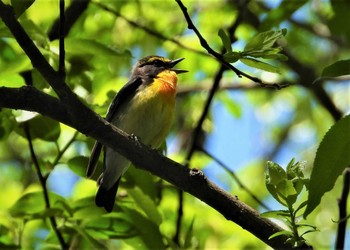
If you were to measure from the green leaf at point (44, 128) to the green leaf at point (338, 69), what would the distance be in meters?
1.68

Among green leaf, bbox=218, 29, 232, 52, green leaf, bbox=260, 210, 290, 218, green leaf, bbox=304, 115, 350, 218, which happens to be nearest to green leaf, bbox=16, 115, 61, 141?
green leaf, bbox=218, 29, 232, 52

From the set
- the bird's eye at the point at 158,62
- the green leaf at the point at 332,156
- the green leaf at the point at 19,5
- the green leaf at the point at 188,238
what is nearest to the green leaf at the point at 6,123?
the green leaf at the point at 19,5

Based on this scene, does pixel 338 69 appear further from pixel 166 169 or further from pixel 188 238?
pixel 188 238

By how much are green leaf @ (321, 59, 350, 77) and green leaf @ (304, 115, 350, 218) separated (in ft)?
0.55

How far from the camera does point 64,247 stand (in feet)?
11.5

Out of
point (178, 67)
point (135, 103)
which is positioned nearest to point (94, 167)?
point (135, 103)

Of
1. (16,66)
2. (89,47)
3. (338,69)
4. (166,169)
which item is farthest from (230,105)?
(338,69)

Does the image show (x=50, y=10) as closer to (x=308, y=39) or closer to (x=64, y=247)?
(x=64, y=247)

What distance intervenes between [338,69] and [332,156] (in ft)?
1.03

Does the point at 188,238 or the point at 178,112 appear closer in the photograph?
the point at 188,238

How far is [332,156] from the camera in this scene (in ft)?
7.66

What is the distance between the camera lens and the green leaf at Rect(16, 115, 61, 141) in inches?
139

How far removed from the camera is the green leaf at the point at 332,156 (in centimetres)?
232

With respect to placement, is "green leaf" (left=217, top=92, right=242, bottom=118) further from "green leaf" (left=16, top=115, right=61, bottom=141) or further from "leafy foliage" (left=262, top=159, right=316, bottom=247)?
"leafy foliage" (left=262, top=159, right=316, bottom=247)
